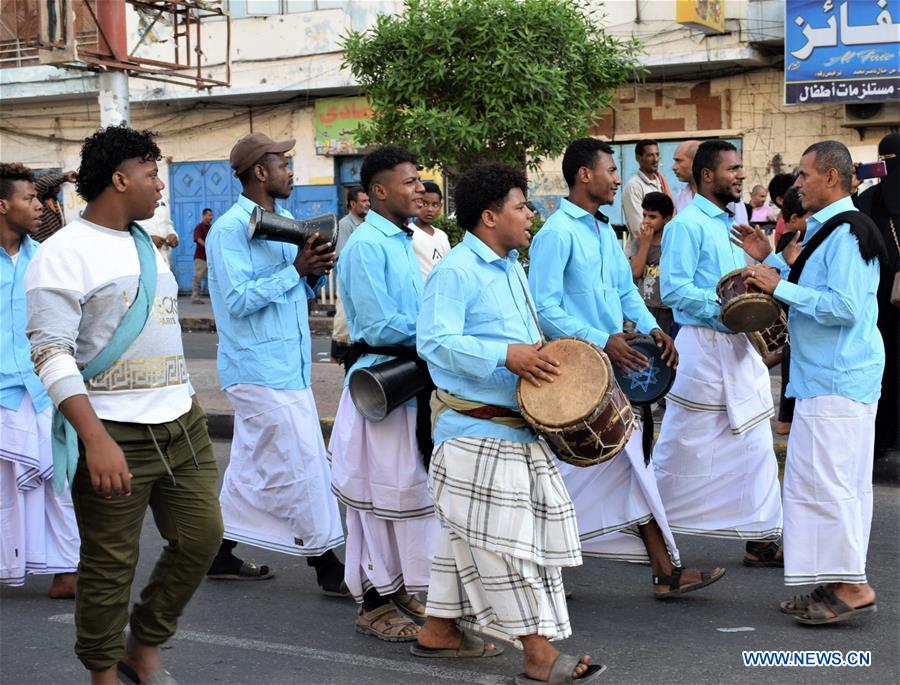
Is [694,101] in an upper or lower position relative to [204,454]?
upper

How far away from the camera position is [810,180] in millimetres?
5590

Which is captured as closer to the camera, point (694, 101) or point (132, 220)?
point (132, 220)

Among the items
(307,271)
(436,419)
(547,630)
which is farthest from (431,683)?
(307,271)

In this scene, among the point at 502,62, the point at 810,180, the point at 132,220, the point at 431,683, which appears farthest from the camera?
the point at 502,62

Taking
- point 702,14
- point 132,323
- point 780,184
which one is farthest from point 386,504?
point 702,14

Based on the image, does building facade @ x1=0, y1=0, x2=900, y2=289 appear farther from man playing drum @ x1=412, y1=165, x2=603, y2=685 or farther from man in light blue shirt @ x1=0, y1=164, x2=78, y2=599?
man playing drum @ x1=412, y1=165, x2=603, y2=685

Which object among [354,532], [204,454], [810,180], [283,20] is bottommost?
[354,532]

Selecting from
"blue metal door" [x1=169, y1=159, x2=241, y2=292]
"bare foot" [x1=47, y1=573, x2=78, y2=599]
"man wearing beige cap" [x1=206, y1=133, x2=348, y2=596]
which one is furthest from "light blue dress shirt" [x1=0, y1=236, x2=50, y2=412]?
"blue metal door" [x1=169, y1=159, x2=241, y2=292]

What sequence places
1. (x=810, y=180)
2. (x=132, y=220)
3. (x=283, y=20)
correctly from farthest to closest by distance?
(x=283, y=20)
(x=810, y=180)
(x=132, y=220)

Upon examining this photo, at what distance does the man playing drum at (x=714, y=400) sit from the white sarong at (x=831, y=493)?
2.84ft

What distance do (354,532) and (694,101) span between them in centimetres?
1703

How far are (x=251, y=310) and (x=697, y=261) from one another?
2.21 m

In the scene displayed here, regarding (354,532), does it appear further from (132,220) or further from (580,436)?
(132,220)

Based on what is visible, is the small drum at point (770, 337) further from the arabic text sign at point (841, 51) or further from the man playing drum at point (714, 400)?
the arabic text sign at point (841, 51)
